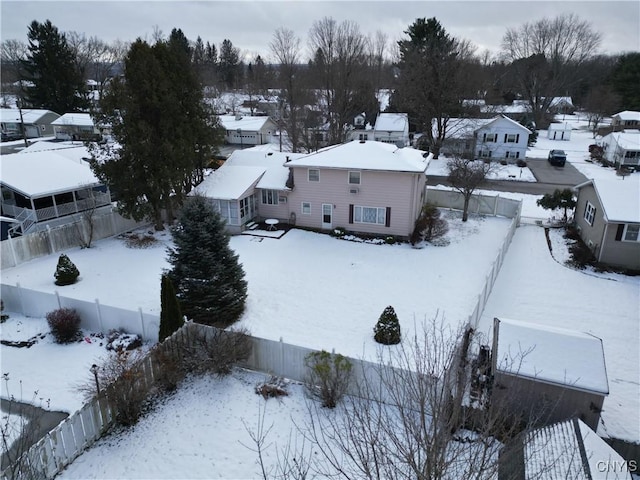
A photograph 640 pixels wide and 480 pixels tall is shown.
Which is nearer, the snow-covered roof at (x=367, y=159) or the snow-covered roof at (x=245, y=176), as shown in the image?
the snow-covered roof at (x=367, y=159)

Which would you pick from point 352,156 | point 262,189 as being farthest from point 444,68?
point 262,189

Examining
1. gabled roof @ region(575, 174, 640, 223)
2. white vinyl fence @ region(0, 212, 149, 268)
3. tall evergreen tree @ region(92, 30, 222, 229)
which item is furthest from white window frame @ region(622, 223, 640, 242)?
white vinyl fence @ region(0, 212, 149, 268)

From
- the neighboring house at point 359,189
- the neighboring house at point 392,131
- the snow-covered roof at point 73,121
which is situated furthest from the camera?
the snow-covered roof at point 73,121

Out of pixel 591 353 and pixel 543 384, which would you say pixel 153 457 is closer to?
pixel 543 384

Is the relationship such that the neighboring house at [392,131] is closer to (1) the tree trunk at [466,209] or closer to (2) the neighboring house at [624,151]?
(2) the neighboring house at [624,151]

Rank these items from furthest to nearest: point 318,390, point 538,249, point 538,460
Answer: point 538,249 < point 318,390 < point 538,460

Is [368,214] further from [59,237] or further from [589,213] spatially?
[59,237]

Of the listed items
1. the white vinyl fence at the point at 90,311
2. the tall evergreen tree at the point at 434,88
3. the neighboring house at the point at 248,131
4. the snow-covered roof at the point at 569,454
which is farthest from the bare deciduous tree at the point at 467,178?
the neighboring house at the point at 248,131
